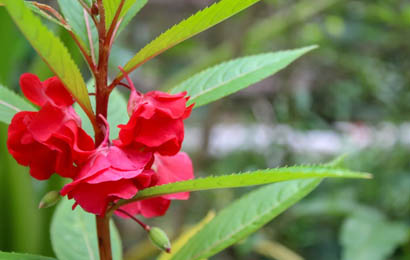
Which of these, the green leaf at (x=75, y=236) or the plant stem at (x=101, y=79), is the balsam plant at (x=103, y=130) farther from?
the green leaf at (x=75, y=236)

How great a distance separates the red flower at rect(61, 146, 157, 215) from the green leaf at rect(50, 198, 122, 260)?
0.17 metres

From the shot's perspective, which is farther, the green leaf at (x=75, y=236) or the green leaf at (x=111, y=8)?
the green leaf at (x=75, y=236)

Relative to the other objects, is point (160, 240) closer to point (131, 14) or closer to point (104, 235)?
point (104, 235)

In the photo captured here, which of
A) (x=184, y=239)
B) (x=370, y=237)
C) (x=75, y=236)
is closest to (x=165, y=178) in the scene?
(x=75, y=236)

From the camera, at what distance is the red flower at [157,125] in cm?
31

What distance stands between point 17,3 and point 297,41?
156 centimetres

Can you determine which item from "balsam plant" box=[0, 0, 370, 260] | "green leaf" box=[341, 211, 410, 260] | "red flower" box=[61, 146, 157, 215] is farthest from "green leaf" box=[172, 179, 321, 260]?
"green leaf" box=[341, 211, 410, 260]

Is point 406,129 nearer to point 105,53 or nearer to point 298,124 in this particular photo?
point 298,124

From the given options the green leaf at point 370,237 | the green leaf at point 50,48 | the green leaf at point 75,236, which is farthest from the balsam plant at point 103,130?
the green leaf at point 370,237

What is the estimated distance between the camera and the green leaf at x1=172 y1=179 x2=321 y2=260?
0.40 meters

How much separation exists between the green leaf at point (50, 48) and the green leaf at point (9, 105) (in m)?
0.08

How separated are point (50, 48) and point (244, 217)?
226 mm

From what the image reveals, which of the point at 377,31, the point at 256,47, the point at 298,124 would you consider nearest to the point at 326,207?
the point at 298,124

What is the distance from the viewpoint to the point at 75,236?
0.47 metres
